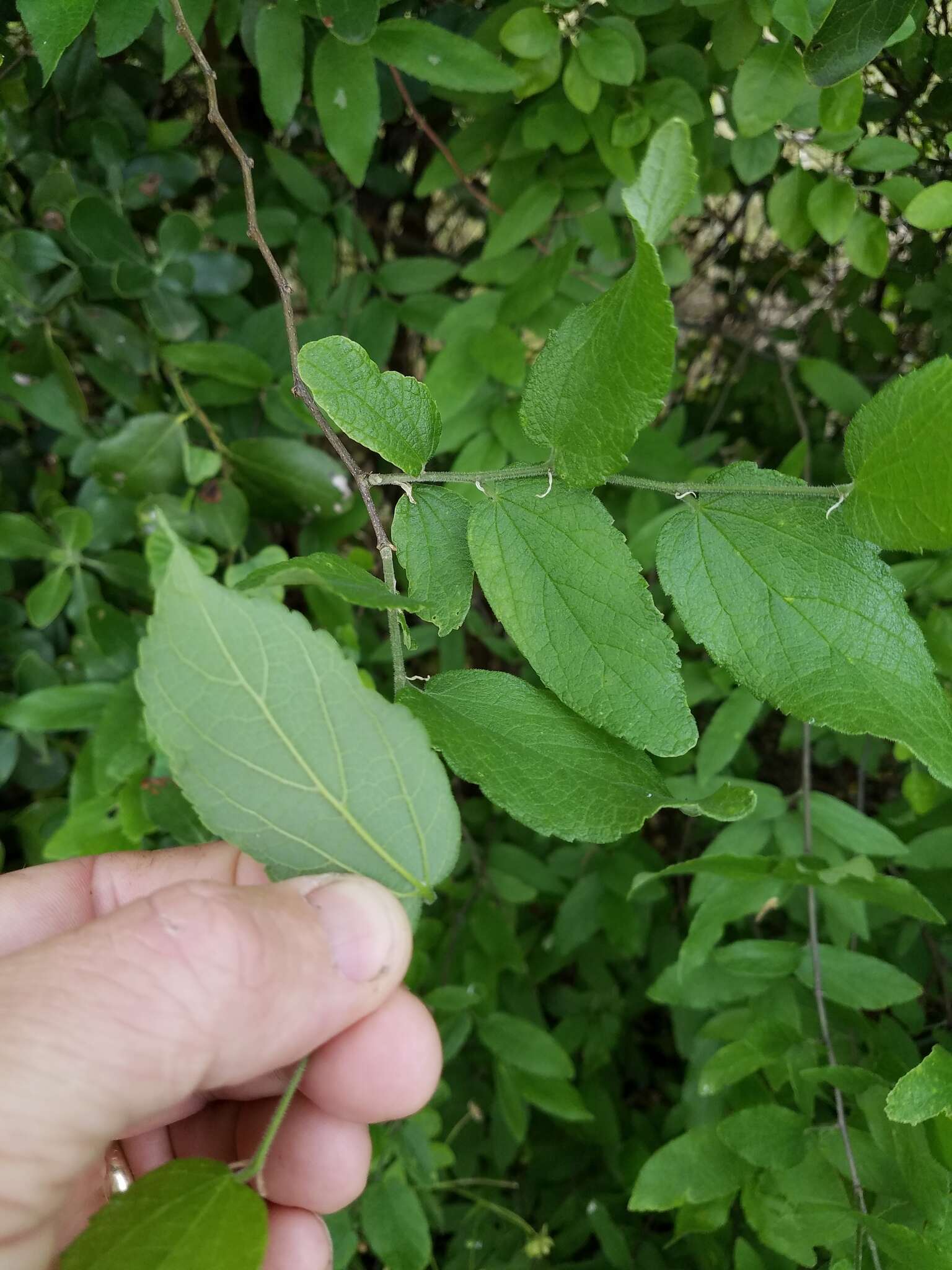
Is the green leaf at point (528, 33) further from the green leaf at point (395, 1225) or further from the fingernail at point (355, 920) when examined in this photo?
the green leaf at point (395, 1225)

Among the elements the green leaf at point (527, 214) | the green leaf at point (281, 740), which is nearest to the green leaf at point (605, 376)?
the green leaf at point (281, 740)

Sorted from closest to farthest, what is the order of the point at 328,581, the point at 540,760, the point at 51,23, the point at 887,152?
the point at 328,581 < the point at 540,760 < the point at 51,23 < the point at 887,152

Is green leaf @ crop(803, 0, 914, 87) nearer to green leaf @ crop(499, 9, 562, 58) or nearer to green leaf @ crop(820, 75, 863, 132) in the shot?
green leaf @ crop(820, 75, 863, 132)

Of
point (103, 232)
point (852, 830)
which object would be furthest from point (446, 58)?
point (852, 830)

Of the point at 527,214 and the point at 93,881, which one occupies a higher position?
the point at 527,214

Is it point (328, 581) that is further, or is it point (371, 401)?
point (371, 401)

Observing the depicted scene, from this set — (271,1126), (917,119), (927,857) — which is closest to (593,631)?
(271,1126)

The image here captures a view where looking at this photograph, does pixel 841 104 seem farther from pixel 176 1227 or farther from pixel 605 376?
pixel 176 1227
